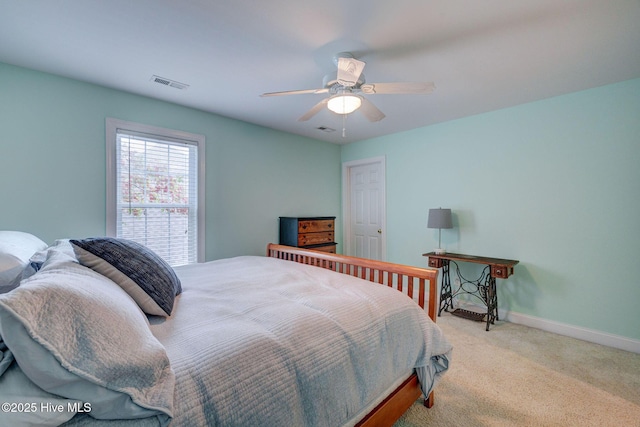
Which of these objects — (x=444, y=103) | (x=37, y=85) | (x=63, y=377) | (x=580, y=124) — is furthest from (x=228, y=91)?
(x=580, y=124)

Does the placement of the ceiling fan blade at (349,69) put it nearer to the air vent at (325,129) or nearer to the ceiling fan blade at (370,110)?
the ceiling fan blade at (370,110)

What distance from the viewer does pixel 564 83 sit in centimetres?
249

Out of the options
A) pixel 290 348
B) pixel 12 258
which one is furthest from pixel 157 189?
pixel 290 348

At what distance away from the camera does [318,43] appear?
1.88m

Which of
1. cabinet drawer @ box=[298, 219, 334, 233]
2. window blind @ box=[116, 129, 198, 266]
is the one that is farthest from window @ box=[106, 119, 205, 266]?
cabinet drawer @ box=[298, 219, 334, 233]

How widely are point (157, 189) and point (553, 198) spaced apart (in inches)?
165

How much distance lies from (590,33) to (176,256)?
398 cm

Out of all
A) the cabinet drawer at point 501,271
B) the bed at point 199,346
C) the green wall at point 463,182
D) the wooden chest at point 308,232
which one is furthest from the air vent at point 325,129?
the cabinet drawer at point 501,271

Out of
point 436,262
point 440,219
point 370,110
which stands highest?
point 370,110

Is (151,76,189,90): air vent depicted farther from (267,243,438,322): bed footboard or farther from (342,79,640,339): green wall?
(342,79,640,339): green wall

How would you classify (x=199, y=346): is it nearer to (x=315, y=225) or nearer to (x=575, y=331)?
(x=315, y=225)

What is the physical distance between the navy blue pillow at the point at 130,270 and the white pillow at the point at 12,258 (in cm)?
36

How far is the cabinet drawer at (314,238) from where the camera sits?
148 inches

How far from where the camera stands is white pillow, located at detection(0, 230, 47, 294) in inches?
47.4
